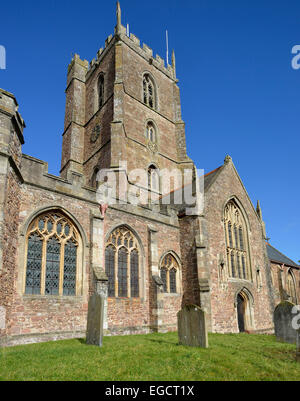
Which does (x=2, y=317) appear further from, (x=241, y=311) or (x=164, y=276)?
(x=241, y=311)

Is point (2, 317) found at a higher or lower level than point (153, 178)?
lower

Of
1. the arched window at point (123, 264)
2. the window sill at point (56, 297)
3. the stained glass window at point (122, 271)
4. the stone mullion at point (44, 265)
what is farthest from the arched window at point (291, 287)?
the stone mullion at point (44, 265)

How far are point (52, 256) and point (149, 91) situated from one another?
22.7 metres

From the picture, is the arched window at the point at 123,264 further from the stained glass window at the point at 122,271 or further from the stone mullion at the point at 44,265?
the stone mullion at the point at 44,265

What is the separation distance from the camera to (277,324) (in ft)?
→ 41.1

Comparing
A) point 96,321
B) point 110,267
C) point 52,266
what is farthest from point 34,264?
point 110,267

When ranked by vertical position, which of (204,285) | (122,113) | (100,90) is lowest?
(204,285)

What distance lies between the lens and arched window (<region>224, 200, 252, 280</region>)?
18719mm

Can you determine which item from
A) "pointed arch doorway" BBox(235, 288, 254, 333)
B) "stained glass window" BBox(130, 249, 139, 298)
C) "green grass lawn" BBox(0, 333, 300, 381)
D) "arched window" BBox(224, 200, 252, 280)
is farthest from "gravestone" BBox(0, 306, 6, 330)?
"pointed arch doorway" BBox(235, 288, 254, 333)

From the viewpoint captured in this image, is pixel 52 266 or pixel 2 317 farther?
pixel 52 266

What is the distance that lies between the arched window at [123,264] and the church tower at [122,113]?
8.68 m

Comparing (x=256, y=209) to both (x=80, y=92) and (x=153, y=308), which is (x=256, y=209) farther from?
(x=80, y=92)

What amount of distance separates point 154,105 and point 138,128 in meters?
4.71

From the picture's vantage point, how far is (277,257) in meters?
29.3
